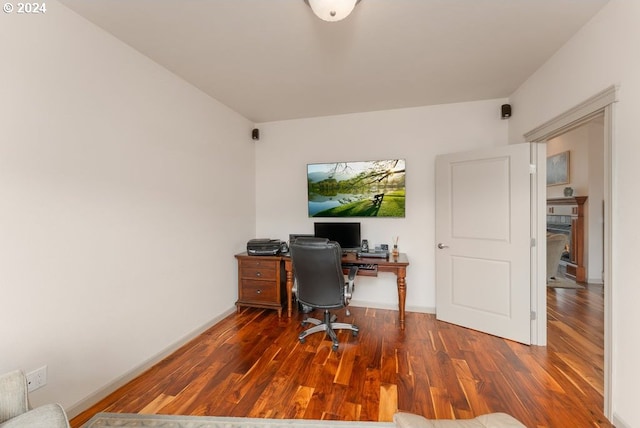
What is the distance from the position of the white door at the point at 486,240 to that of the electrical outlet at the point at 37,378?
335cm

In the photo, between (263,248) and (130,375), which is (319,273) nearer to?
(263,248)

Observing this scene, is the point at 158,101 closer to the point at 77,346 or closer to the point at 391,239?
the point at 77,346

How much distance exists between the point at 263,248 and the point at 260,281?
40cm

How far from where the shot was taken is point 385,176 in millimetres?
3395

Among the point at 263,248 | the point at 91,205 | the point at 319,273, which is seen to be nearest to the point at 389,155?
the point at 319,273

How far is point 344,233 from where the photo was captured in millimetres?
3400

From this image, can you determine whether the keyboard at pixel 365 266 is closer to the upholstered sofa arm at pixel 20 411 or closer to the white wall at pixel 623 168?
the white wall at pixel 623 168

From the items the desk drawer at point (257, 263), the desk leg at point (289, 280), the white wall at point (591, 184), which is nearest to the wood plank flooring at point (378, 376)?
the desk leg at point (289, 280)

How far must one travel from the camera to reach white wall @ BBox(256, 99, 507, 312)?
3213 millimetres

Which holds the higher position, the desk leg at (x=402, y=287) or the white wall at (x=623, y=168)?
the white wall at (x=623, y=168)

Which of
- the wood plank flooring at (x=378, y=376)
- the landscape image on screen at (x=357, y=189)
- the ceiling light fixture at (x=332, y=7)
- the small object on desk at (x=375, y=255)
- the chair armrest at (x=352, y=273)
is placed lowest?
the wood plank flooring at (x=378, y=376)

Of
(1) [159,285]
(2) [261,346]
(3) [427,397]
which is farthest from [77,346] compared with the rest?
(3) [427,397]

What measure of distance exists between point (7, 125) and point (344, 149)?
294 centimetres

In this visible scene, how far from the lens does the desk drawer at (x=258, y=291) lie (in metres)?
3.21
